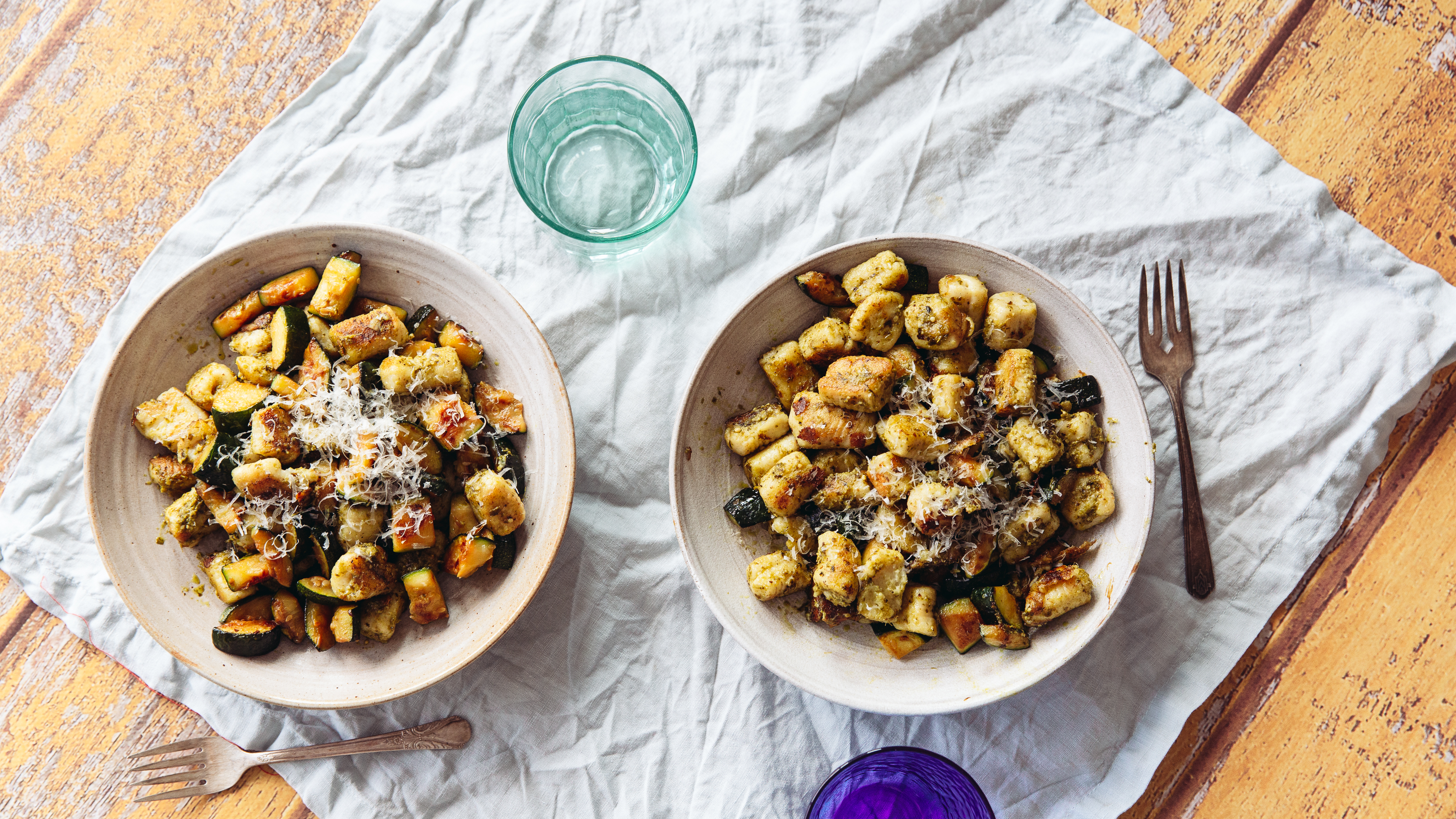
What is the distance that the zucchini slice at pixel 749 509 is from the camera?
206 centimetres

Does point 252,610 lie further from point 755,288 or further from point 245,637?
point 755,288

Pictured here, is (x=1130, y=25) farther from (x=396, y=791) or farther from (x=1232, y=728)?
(x=396, y=791)

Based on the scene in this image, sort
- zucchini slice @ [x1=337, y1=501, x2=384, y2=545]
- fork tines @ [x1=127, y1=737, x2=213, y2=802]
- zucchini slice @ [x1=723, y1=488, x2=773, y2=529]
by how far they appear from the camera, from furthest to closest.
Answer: fork tines @ [x1=127, y1=737, x2=213, y2=802] → zucchini slice @ [x1=723, y1=488, x2=773, y2=529] → zucchini slice @ [x1=337, y1=501, x2=384, y2=545]

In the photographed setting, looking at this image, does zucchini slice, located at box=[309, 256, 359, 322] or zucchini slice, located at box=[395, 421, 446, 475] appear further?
zucchini slice, located at box=[309, 256, 359, 322]

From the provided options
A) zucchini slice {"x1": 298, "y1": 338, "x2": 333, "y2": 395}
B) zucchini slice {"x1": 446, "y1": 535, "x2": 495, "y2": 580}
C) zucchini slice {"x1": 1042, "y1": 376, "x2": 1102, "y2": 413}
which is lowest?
zucchini slice {"x1": 446, "y1": 535, "x2": 495, "y2": 580}

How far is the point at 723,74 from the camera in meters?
2.44

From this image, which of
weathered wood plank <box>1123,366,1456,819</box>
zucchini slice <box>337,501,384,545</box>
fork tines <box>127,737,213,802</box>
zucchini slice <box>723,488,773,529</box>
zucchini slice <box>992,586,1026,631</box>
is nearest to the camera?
zucchini slice <box>337,501,384,545</box>

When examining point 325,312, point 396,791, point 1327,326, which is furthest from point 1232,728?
point 325,312

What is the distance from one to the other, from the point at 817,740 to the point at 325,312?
1695 mm

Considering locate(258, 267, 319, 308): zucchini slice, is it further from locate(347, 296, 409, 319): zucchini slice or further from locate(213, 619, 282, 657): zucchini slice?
locate(213, 619, 282, 657): zucchini slice

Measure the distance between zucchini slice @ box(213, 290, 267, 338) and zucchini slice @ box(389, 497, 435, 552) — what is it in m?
0.64

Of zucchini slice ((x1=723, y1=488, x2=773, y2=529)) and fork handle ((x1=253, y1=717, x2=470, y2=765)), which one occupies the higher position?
zucchini slice ((x1=723, y1=488, x2=773, y2=529))

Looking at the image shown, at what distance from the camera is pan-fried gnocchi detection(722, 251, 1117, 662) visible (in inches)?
75.2

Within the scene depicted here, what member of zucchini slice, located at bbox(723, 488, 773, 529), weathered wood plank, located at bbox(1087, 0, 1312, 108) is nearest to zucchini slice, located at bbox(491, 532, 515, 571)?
zucchini slice, located at bbox(723, 488, 773, 529)
